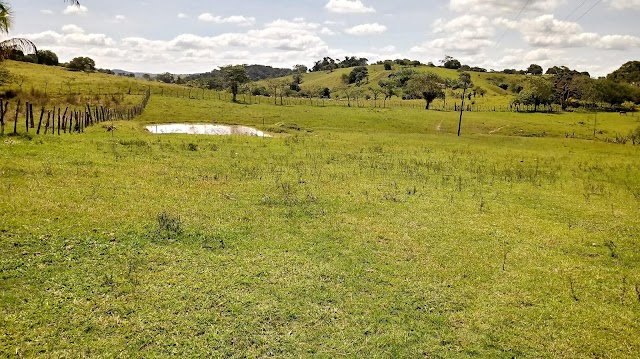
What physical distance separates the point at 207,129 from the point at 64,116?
2016 cm

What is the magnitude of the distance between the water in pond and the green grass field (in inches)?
791

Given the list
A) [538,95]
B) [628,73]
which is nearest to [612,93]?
[538,95]

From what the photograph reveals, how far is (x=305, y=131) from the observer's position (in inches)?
2267

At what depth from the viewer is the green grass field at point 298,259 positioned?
10.9 metres

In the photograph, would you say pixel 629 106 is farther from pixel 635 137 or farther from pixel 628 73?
pixel 635 137

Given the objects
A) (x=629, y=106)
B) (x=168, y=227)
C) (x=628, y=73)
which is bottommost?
(x=168, y=227)

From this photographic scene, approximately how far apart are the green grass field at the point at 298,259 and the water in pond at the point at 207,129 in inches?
791

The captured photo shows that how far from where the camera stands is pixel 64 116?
36719mm

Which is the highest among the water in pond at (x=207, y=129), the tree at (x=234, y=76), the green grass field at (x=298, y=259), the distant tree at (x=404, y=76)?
the distant tree at (x=404, y=76)

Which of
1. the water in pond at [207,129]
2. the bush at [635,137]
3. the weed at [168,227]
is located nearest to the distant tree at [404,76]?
the bush at [635,137]

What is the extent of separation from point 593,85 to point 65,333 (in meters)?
128

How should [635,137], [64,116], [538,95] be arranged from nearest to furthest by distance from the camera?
[64,116], [635,137], [538,95]

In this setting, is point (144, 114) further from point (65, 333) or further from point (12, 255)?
point (65, 333)

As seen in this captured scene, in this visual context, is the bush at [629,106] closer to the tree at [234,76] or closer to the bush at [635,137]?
the bush at [635,137]
